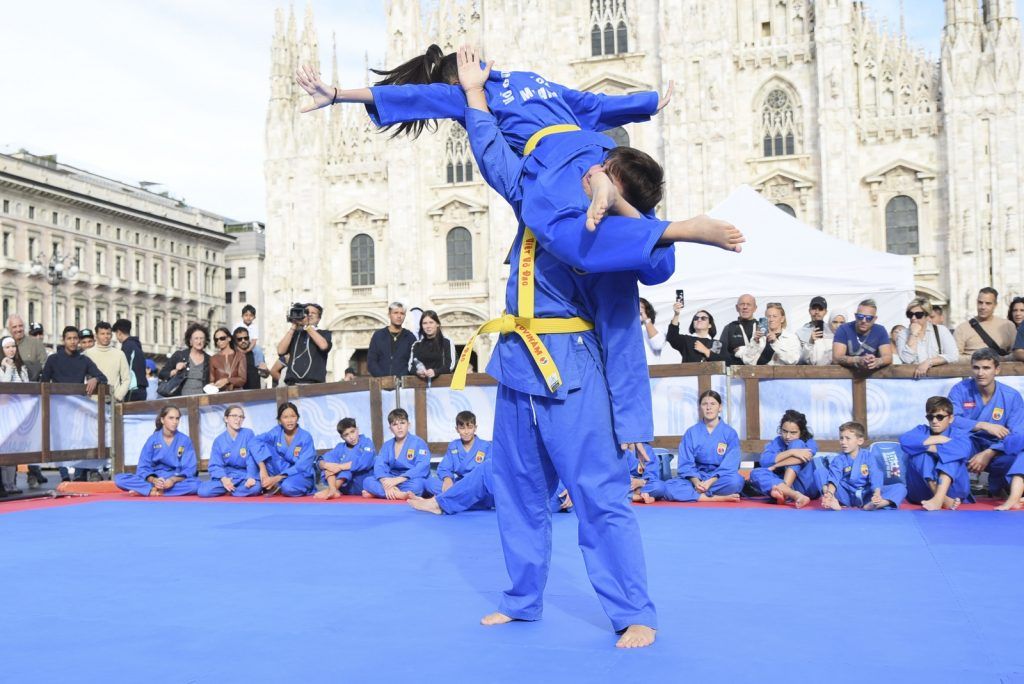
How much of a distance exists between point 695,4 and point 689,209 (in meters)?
6.61

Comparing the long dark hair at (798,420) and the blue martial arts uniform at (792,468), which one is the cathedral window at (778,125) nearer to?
the long dark hair at (798,420)

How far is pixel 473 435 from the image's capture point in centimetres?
893

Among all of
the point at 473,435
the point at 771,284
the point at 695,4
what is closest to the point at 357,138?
the point at 695,4

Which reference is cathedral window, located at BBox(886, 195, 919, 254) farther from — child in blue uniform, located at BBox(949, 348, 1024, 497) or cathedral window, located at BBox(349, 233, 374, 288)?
child in blue uniform, located at BBox(949, 348, 1024, 497)

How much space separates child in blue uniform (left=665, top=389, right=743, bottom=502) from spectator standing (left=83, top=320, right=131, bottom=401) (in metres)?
6.47

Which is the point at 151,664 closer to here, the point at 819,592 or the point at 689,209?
the point at 819,592

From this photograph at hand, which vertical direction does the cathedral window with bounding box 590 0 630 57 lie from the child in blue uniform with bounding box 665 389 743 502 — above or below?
above

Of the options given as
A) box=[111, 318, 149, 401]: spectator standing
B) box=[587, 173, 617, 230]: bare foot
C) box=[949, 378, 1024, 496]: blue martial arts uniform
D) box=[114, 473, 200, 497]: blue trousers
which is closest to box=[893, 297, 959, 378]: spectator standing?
box=[949, 378, 1024, 496]: blue martial arts uniform

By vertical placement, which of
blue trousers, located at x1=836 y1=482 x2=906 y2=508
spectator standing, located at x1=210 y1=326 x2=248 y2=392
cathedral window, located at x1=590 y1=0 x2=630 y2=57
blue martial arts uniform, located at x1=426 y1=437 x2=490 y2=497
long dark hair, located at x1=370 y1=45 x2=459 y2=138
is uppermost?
cathedral window, located at x1=590 y1=0 x2=630 y2=57

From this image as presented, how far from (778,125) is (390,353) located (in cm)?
2370

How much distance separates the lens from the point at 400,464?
9.19 meters

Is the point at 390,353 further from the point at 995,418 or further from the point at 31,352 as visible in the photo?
the point at 995,418

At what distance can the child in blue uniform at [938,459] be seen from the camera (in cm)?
767

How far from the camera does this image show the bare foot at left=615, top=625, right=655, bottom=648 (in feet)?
11.8
